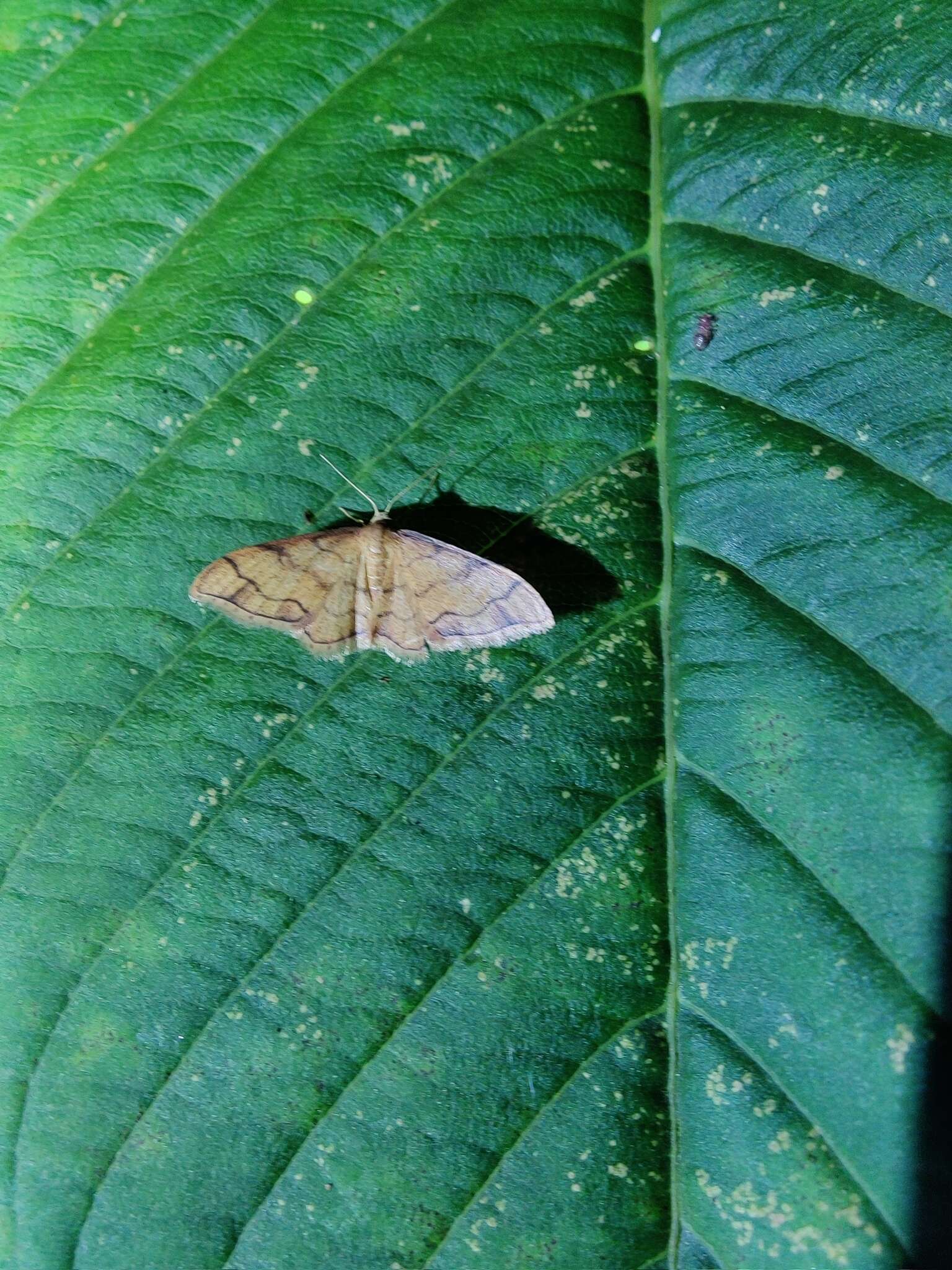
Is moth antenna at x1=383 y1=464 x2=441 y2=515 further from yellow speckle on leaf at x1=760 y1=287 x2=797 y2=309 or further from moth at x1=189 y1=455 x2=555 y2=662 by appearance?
yellow speckle on leaf at x1=760 y1=287 x2=797 y2=309

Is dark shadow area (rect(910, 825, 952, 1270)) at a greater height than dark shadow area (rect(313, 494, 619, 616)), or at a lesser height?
lesser

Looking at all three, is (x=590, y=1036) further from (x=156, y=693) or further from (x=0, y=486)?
(x=0, y=486)

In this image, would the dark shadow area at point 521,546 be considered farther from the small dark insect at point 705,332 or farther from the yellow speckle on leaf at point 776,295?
the yellow speckle on leaf at point 776,295

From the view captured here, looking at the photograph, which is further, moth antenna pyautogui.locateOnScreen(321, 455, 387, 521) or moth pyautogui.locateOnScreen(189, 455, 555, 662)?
moth antenna pyautogui.locateOnScreen(321, 455, 387, 521)

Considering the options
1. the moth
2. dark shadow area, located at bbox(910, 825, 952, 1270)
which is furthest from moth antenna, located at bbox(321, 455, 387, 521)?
dark shadow area, located at bbox(910, 825, 952, 1270)

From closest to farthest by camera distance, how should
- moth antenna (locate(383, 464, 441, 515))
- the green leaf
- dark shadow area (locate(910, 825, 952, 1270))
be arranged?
dark shadow area (locate(910, 825, 952, 1270))
the green leaf
moth antenna (locate(383, 464, 441, 515))

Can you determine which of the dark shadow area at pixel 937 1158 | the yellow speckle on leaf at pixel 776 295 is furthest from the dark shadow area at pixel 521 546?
the dark shadow area at pixel 937 1158

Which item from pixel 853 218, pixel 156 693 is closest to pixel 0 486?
pixel 156 693
